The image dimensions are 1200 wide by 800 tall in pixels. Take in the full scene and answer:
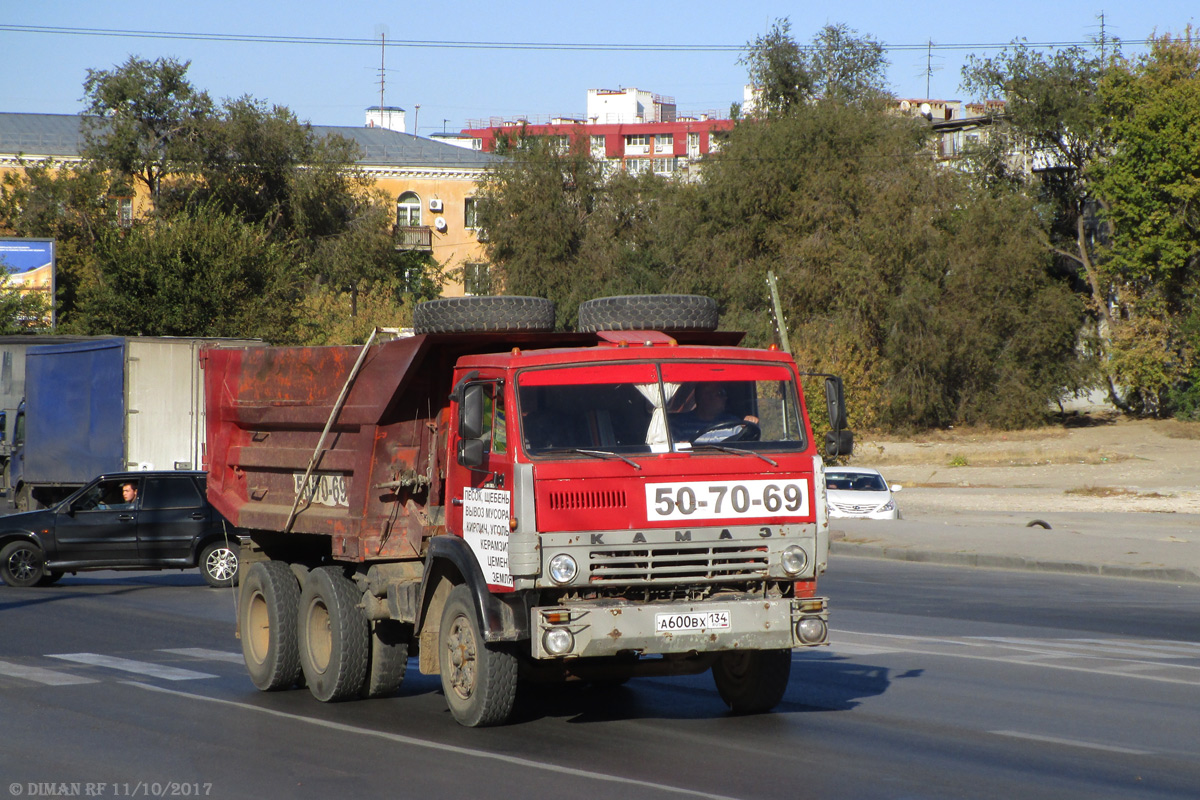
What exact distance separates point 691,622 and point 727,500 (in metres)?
0.76

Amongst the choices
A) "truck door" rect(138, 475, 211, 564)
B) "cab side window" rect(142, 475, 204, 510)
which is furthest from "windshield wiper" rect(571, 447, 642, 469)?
"cab side window" rect(142, 475, 204, 510)

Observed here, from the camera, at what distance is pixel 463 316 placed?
9.05 metres

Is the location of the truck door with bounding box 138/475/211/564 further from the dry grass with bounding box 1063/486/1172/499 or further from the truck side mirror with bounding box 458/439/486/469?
the dry grass with bounding box 1063/486/1172/499

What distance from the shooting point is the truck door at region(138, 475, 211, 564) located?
61.7 ft

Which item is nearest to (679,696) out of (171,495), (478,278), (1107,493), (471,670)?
(471,670)

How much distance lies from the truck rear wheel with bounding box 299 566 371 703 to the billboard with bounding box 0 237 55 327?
4712cm

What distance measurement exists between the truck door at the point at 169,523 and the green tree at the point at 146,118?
50448 mm

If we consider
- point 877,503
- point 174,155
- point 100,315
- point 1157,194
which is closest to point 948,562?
point 877,503

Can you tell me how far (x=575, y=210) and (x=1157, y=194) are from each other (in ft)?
83.5

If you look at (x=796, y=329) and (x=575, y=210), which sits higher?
(x=575, y=210)

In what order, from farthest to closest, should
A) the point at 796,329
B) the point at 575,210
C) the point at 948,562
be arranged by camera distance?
1. the point at 575,210
2. the point at 796,329
3. the point at 948,562

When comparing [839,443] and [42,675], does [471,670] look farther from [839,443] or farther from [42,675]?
[42,675]

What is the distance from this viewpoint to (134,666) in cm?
1145

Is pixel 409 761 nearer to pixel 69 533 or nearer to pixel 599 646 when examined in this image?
pixel 599 646
